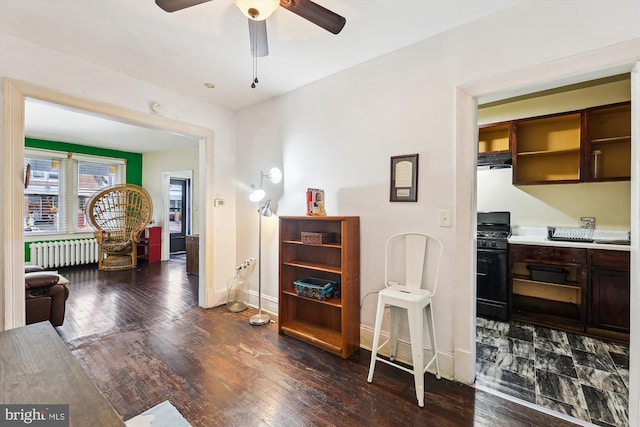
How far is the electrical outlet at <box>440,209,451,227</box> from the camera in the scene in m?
2.12

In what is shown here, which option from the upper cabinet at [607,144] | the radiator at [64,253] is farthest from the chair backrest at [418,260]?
the radiator at [64,253]

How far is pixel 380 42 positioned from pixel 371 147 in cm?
83

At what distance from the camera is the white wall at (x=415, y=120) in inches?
69.1

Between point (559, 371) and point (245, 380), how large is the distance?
237 centimetres

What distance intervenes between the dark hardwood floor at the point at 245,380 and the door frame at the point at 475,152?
0.38m

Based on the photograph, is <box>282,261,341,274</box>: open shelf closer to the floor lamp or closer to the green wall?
the floor lamp

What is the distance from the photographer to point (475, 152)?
2.07 m

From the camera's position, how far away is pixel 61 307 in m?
2.82

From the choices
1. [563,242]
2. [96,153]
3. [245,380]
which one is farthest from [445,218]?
[96,153]

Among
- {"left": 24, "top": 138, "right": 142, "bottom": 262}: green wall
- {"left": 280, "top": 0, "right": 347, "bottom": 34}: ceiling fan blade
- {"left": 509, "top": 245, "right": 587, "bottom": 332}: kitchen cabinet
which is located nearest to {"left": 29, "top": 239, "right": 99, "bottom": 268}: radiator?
{"left": 24, "top": 138, "right": 142, "bottom": 262}: green wall

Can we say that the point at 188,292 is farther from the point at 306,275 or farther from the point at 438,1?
the point at 438,1

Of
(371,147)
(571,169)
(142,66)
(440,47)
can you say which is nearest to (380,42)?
(440,47)

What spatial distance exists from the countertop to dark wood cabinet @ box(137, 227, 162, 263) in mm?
6729

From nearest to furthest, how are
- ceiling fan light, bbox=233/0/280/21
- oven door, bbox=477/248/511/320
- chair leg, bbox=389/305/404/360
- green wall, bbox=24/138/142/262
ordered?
1. ceiling fan light, bbox=233/0/280/21
2. chair leg, bbox=389/305/404/360
3. oven door, bbox=477/248/511/320
4. green wall, bbox=24/138/142/262
